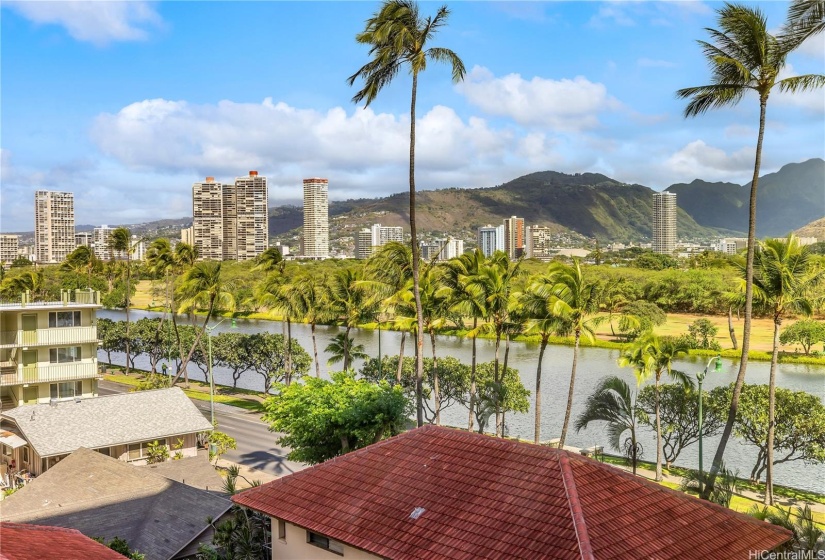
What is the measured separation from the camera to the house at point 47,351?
34.8 m

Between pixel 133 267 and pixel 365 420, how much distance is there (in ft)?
411

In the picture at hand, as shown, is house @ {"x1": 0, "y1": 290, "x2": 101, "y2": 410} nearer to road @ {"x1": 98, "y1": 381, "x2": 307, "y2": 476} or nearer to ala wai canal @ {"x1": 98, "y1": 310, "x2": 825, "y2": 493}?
road @ {"x1": 98, "y1": 381, "x2": 307, "y2": 476}

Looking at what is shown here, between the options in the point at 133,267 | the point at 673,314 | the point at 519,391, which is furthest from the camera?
the point at 133,267

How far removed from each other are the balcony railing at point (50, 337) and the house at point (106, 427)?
6.06m

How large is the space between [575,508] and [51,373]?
31314 mm

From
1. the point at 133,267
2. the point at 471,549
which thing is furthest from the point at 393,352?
the point at 133,267

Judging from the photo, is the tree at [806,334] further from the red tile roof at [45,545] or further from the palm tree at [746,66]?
the red tile roof at [45,545]

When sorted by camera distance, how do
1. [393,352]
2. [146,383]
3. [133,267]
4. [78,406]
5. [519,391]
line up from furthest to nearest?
[133,267] < [393,352] < [146,383] < [519,391] < [78,406]

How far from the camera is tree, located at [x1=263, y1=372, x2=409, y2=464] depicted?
1045 inches

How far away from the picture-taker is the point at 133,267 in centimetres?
14075

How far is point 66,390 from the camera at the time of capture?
36781mm

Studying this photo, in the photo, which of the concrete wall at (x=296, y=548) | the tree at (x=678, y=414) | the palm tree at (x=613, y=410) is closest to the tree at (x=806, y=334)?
the tree at (x=678, y=414)

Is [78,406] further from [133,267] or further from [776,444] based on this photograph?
[133,267]

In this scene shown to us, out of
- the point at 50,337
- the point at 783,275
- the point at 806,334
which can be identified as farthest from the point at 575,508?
the point at 806,334
